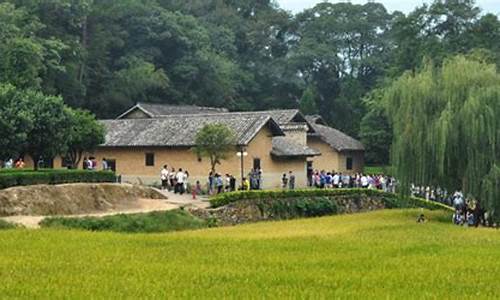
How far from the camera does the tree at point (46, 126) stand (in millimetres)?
38812

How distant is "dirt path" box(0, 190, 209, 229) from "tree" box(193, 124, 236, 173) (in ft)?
11.7

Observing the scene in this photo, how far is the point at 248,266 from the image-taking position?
1872 cm

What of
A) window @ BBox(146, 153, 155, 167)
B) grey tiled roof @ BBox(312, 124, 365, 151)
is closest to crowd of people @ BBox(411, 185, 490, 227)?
window @ BBox(146, 153, 155, 167)

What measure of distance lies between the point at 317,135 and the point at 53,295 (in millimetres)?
54287

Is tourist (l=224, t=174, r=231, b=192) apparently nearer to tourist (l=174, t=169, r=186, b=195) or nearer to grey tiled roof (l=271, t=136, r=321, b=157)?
tourist (l=174, t=169, r=186, b=195)

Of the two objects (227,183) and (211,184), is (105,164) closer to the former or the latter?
(227,183)

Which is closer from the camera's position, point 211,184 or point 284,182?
point 211,184

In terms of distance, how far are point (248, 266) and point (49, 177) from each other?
20.4 m

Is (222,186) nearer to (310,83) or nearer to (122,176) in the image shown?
(122,176)

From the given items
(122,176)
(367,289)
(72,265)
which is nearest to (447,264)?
(367,289)

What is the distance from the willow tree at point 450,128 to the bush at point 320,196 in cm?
243

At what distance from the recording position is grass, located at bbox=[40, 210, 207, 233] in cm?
3288

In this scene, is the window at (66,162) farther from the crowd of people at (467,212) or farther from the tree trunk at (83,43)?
the crowd of people at (467,212)

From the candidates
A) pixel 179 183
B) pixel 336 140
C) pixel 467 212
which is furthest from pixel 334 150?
pixel 467 212
